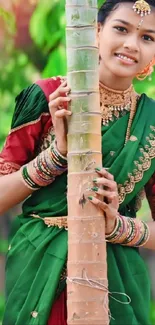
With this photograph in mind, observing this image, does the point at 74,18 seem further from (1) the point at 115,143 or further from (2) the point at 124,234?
(2) the point at 124,234

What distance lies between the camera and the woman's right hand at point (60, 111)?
99.4 inches

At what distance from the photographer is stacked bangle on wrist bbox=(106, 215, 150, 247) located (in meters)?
2.66

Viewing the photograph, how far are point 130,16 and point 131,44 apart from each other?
89mm

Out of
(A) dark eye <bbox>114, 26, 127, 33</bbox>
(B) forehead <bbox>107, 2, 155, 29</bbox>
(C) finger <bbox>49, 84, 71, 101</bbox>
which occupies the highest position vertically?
(B) forehead <bbox>107, 2, 155, 29</bbox>

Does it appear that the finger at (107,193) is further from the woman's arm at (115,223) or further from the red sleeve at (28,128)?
the red sleeve at (28,128)

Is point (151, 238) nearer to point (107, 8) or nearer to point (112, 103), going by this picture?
point (112, 103)

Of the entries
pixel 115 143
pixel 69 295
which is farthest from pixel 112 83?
pixel 69 295

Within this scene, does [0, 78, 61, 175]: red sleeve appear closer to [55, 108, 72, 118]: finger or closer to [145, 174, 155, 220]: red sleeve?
[55, 108, 72, 118]: finger

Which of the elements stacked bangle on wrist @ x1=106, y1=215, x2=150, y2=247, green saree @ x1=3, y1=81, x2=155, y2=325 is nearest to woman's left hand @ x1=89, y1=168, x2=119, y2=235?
stacked bangle on wrist @ x1=106, y1=215, x2=150, y2=247

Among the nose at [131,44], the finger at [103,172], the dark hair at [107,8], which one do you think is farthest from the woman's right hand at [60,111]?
the dark hair at [107,8]

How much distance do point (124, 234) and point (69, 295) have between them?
280 mm

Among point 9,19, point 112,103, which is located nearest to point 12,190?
point 112,103

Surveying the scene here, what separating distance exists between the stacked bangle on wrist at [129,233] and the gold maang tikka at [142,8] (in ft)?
1.82

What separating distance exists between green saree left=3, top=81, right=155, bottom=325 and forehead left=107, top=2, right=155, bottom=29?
0.27 meters
